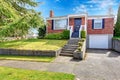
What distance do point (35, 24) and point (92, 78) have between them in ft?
33.3

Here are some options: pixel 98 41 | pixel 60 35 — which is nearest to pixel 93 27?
pixel 98 41

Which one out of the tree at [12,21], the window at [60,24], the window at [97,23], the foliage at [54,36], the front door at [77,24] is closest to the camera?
the tree at [12,21]

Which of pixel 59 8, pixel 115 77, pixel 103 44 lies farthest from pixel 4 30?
pixel 59 8

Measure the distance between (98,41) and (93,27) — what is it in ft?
6.82

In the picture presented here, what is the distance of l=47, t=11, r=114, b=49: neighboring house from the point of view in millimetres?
18641

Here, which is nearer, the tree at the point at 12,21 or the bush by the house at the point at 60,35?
the tree at the point at 12,21

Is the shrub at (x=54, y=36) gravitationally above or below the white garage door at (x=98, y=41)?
above

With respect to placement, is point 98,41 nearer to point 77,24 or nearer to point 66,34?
point 77,24

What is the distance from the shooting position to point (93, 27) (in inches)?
765

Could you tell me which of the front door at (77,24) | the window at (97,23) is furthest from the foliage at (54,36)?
the window at (97,23)

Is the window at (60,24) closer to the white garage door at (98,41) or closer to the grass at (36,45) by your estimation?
the white garage door at (98,41)

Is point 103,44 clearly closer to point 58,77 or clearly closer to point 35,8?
point 35,8

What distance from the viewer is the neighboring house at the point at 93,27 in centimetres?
1864

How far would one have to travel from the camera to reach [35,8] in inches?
852
